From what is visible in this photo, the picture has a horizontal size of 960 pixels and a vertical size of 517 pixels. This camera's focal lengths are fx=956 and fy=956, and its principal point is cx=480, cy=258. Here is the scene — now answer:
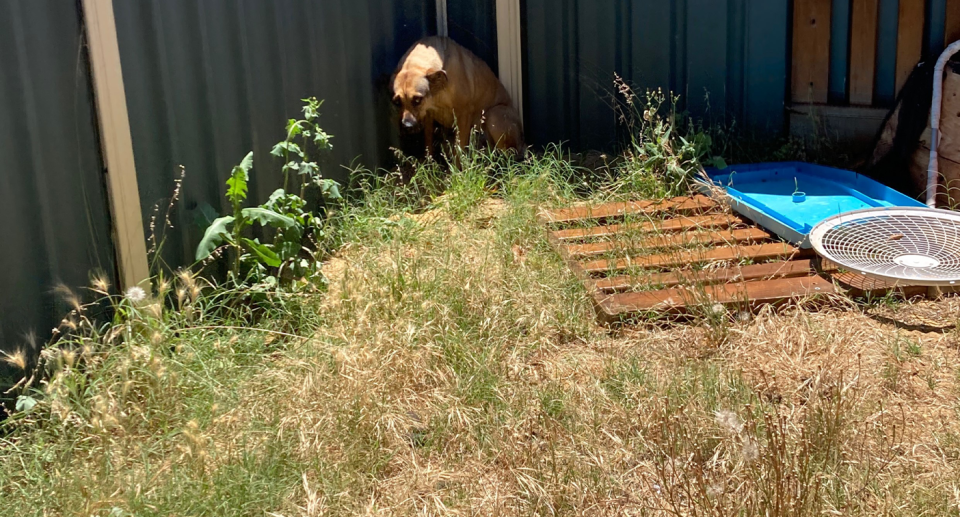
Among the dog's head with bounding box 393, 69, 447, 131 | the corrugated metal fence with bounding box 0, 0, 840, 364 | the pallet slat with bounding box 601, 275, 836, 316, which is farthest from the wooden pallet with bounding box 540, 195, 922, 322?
the corrugated metal fence with bounding box 0, 0, 840, 364

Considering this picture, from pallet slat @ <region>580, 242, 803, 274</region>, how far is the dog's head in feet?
6.16

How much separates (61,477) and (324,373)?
102cm

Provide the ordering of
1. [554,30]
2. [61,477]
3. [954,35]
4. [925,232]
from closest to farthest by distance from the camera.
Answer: [61,477]
[925,232]
[954,35]
[554,30]

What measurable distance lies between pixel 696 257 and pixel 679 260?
105mm

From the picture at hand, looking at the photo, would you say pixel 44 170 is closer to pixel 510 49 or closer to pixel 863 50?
pixel 510 49

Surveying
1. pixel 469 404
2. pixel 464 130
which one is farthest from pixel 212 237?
pixel 464 130

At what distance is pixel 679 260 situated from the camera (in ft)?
16.2

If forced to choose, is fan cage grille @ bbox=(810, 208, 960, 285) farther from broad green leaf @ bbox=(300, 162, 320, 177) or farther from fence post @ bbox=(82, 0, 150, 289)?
fence post @ bbox=(82, 0, 150, 289)

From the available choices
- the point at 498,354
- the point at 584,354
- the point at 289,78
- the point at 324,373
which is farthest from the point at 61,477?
the point at 289,78

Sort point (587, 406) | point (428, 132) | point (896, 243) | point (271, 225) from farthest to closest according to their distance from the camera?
point (428, 132)
point (271, 225)
point (896, 243)
point (587, 406)

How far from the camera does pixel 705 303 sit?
4.21 metres

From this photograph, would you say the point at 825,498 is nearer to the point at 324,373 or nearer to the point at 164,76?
the point at 324,373

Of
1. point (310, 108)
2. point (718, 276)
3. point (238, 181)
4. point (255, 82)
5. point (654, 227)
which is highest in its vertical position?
point (255, 82)

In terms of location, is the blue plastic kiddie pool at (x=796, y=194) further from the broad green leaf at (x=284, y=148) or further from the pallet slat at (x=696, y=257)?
the broad green leaf at (x=284, y=148)
